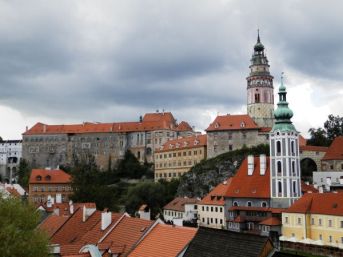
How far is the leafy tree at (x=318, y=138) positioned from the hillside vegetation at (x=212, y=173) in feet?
33.7

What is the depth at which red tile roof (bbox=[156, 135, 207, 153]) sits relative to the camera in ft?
323

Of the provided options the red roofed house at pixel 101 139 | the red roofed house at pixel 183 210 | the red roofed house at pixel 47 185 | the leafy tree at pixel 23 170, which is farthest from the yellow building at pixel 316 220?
the leafy tree at pixel 23 170

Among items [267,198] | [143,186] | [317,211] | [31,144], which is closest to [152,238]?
[317,211]

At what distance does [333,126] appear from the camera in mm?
93312

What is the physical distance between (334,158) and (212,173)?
19.7m

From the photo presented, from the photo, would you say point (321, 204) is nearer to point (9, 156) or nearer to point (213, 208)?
point (213, 208)

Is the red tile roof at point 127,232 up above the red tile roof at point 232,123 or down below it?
below

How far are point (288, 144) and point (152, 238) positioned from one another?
121 feet

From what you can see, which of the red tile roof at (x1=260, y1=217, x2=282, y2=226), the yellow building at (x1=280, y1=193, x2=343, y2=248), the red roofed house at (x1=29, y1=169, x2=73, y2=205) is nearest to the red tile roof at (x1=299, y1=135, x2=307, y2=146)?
the red tile roof at (x1=260, y1=217, x2=282, y2=226)

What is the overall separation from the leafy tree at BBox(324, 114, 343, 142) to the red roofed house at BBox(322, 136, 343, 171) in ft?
57.6

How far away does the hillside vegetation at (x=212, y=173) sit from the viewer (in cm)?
8188

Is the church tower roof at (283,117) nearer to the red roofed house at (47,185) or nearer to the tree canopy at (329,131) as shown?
the tree canopy at (329,131)

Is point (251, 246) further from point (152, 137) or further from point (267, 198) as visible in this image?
point (152, 137)

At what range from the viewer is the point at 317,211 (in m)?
46.3
